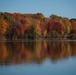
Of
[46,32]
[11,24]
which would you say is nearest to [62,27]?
[46,32]

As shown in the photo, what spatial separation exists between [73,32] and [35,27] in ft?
62.2

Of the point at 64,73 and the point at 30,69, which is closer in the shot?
the point at 64,73

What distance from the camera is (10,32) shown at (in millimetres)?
60969

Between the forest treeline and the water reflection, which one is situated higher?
the forest treeline

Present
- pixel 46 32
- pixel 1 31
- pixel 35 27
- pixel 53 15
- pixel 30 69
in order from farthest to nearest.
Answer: pixel 53 15, pixel 46 32, pixel 35 27, pixel 1 31, pixel 30 69

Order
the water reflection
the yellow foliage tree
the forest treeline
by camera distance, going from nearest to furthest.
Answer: the water reflection → the yellow foliage tree → the forest treeline

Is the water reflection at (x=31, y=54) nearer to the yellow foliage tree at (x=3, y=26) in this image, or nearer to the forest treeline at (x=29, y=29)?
the yellow foliage tree at (x=3, y=26)

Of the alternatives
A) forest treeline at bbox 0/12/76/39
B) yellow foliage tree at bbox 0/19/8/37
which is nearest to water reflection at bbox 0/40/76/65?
yellow foliage tree at bbox 0/19/8/37

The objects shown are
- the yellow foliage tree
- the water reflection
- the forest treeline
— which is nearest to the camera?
the water reflection

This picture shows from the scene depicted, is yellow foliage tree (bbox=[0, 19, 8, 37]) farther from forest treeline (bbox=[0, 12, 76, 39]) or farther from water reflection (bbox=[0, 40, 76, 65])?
water reflection (bbox=[0, 40, 76, 65])

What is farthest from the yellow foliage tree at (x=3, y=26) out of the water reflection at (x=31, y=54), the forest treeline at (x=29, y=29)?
the water reflection at (x=31, y=54)

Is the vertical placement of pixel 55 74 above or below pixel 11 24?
below

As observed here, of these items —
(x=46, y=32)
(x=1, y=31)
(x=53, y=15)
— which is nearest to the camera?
(x=1, y=31)

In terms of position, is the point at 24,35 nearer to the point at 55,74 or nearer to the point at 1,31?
the point at 1,31
